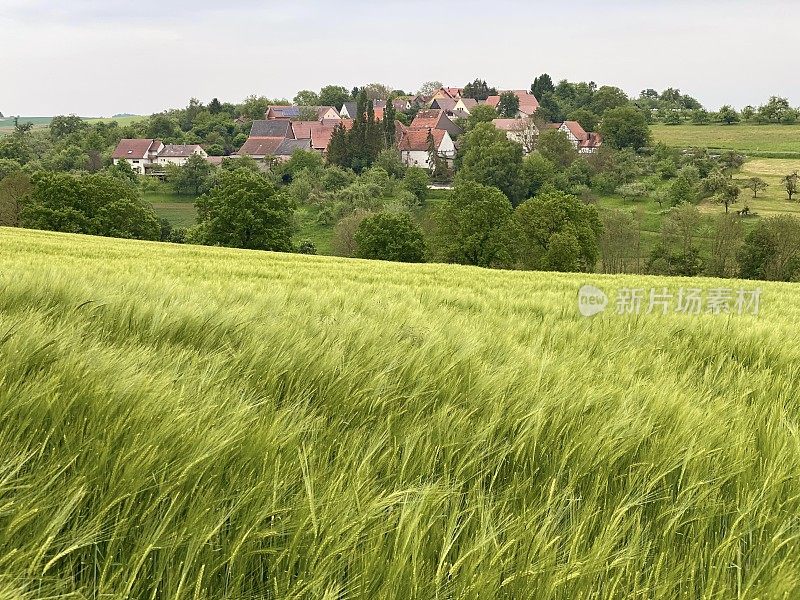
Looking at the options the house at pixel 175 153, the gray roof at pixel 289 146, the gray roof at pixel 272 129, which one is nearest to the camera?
the house at pixel 175 153

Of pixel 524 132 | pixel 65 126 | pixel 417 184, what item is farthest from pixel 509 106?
pixel 65 126

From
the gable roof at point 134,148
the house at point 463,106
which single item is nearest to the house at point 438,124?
the house at point 463,106

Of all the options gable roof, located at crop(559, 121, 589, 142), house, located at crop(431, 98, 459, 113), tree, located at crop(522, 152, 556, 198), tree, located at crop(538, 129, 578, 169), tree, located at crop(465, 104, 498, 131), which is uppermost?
house, located at crop(431, 98, 459, 113)

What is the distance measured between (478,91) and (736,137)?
301 ft

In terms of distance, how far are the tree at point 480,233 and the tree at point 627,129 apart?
66.7 meters

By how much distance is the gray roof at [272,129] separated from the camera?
116250mm

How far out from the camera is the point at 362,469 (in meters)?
1.04

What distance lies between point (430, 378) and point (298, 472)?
0.74m

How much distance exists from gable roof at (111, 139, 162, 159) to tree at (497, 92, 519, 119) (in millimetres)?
81603

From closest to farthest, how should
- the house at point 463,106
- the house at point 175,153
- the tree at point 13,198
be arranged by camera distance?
the tree at point 13,198, the house at point 175,153, the house at point 463,106

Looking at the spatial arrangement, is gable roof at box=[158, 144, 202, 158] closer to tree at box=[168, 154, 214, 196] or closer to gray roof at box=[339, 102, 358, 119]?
tree at box=[168, 154, 214, 196]

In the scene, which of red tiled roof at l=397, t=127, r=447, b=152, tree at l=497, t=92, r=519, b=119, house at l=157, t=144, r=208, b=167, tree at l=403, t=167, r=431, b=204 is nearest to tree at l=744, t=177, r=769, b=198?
tree at l=403, t=167, r=431, b=204

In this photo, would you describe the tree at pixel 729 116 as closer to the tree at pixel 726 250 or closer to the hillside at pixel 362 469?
the tree at pixel 726 250

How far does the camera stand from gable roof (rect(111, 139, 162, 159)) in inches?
4124
